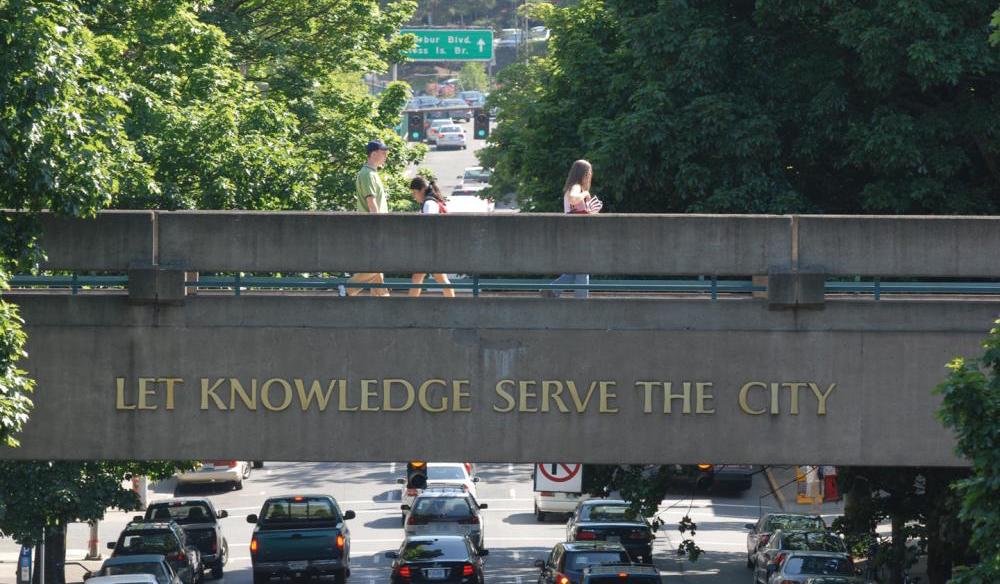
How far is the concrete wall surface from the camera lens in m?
16.0

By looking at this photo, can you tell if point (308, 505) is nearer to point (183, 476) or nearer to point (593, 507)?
point (593, 507)

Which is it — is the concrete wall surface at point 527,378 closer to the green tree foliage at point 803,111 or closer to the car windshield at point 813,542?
the green tree foliage at point 803,111

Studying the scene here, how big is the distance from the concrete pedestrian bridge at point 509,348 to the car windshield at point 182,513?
18.9 m

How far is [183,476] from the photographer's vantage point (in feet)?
156

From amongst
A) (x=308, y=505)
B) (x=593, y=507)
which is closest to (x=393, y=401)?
(x=308, y=505)

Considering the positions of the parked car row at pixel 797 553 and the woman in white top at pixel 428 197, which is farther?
the parked car row at pixel 797 553

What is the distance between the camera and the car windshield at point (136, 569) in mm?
27234

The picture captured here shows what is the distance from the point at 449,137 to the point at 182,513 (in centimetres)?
7911

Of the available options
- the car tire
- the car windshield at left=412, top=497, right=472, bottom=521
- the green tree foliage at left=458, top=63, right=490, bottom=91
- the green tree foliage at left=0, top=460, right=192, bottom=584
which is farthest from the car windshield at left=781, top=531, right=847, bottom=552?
the green tree foliage at left=458, top=63, right=490, bottom=91

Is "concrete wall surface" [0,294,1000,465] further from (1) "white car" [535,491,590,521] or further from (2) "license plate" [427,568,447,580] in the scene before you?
(1) "white car" [535,491,590,521]

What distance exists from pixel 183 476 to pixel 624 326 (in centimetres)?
3361

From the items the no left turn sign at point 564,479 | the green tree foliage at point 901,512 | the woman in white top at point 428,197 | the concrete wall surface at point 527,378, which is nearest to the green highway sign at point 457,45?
the no left turn sign at point 564,479

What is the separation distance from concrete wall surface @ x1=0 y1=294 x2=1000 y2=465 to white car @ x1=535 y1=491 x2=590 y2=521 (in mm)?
25622

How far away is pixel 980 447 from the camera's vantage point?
13.0 meters
